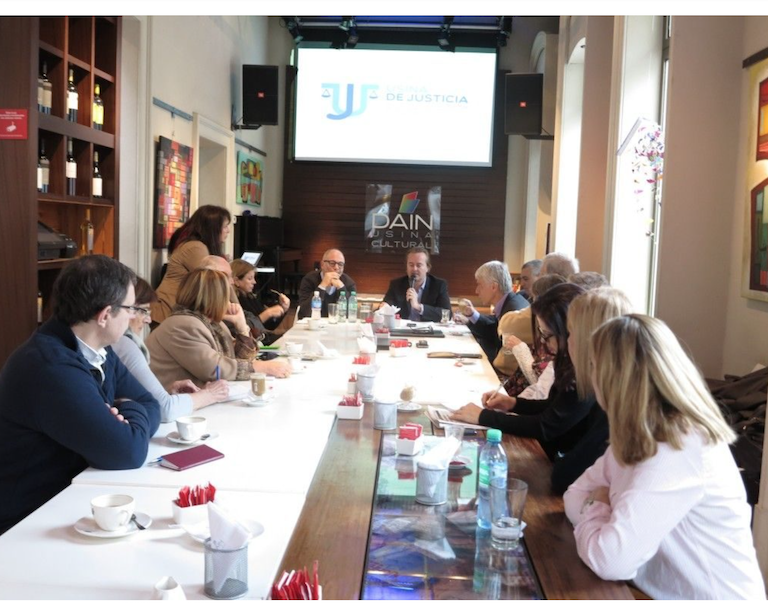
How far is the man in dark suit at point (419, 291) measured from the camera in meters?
6.73

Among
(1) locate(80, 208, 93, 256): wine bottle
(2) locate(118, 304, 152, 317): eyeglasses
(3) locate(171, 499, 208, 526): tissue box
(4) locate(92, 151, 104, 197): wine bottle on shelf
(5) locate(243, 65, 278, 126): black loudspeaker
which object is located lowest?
(3) locate(171, 499, 208, 526): tissue box

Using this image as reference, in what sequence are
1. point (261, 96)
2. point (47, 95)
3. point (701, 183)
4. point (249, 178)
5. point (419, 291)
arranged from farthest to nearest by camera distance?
point (249, 178), point (261, 96), point (419, 291), point (47, 95), point (701, 183)

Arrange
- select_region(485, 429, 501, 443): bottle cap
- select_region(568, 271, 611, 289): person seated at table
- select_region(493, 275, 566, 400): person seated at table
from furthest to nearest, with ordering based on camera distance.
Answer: select_region(568, 271, 611, 289): person seated at table
select_region(493, 275, 566, 400): person seated at table
select_region(485, 429, 501, 443): bottle cap

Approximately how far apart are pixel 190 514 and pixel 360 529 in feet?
1.27

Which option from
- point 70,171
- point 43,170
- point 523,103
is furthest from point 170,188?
point 523,103

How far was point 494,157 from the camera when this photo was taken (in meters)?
10.7

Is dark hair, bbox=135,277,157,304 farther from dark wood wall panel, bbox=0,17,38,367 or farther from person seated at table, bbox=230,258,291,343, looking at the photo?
person seated at table, bbox=230,258,291,343

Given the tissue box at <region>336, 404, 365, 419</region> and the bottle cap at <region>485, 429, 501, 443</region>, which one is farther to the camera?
the tissue box at <region>336, 404, 365, 419</region>

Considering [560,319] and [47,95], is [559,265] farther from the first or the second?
[47,95]

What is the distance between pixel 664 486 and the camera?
5.25ft

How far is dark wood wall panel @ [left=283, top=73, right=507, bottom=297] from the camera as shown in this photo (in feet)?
35.3

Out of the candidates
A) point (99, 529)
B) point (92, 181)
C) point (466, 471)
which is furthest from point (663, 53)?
point (99, 529)

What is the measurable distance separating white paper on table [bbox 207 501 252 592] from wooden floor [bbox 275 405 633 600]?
194 mm

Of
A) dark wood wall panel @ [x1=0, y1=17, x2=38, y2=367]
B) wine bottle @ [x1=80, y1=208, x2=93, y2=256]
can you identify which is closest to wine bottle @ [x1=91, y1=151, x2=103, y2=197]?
wine bottle @ [x1=80, y1=208, x2=93, y2=256]
